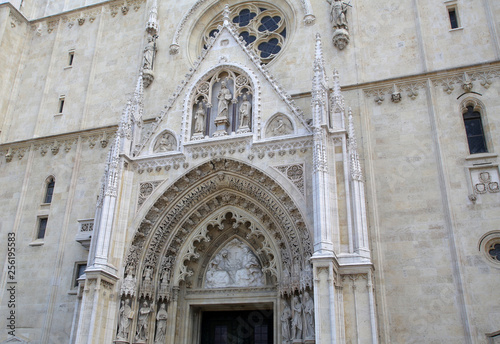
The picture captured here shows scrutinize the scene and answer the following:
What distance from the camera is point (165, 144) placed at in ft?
47.7

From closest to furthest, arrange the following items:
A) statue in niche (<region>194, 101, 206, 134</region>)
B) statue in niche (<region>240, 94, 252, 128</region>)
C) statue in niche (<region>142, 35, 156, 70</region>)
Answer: statue in niche (<region>240, 94, 252, 128</region>) → statue in niche (<region>194, 101, 206, 134</region>) → statue in niche (<region>142, 35, 156, 70</region>)

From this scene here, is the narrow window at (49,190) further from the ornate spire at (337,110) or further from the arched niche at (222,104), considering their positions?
the ornate spire at (337,110)

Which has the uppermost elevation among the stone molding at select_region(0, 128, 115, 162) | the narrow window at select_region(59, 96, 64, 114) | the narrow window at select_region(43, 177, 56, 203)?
the narrow window at select_region(59, 96, 64, 114)

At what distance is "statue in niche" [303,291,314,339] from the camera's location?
11116 millimetres

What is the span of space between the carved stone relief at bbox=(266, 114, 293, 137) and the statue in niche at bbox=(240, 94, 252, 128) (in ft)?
2.34

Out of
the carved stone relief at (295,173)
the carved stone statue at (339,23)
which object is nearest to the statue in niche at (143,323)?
the carved stone relief at (295,173)

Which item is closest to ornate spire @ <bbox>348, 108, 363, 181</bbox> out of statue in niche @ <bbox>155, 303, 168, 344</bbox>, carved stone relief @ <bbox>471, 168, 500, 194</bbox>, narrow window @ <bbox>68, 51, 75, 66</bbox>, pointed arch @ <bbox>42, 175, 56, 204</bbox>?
carved stone relief @ <bbox>471, 168, 500, 194</bbox>

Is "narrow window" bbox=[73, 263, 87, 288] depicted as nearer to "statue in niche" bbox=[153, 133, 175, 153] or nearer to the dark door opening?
the dark door opening

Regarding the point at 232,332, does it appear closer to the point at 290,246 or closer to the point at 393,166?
the point at 290,246

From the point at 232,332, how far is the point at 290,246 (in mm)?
3257

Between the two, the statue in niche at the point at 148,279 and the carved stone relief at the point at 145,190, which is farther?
the carved stone relief at the point at 145,190

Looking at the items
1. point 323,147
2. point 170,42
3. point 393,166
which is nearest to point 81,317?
point 323,147

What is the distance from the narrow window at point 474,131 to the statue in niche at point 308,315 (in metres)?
5.72

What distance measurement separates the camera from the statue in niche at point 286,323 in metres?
12.0
